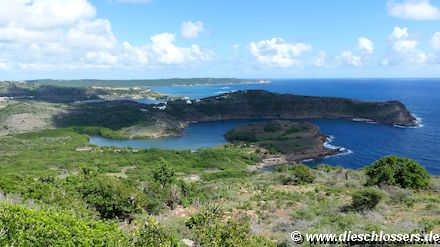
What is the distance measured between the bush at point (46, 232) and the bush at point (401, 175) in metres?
30.4

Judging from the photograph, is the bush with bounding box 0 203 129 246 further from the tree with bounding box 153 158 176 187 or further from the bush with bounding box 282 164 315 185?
the bush with bounding box 282 164 315 185

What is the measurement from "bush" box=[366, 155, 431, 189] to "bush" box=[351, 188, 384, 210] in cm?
1253

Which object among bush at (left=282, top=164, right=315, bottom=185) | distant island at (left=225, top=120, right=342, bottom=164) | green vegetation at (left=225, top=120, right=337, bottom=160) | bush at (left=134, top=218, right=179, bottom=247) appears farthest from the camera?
green vegetation at (left=225, top=120, right=337, bottom=160)

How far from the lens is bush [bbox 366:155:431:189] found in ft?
128

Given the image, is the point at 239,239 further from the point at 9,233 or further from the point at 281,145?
the point at 281,145

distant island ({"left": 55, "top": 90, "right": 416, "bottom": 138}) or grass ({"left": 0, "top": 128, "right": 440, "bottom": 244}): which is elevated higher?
grass ({"left": 0, "top": 128, "right": 440, "bottom": 244})

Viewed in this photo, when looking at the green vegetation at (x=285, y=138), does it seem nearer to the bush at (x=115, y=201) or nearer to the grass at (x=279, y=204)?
the grass at (x=279, y=204)

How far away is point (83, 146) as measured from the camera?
12556cm

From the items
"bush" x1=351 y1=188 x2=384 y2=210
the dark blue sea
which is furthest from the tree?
the dark blue sea

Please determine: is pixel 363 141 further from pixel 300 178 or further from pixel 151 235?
pixel 151 235

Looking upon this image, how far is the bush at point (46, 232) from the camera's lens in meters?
15.4

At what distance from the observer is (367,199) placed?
26.9 meters

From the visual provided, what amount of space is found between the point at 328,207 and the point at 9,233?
20977 mm

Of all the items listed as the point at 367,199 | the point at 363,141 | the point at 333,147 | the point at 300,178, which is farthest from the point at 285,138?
the point at 367,199
